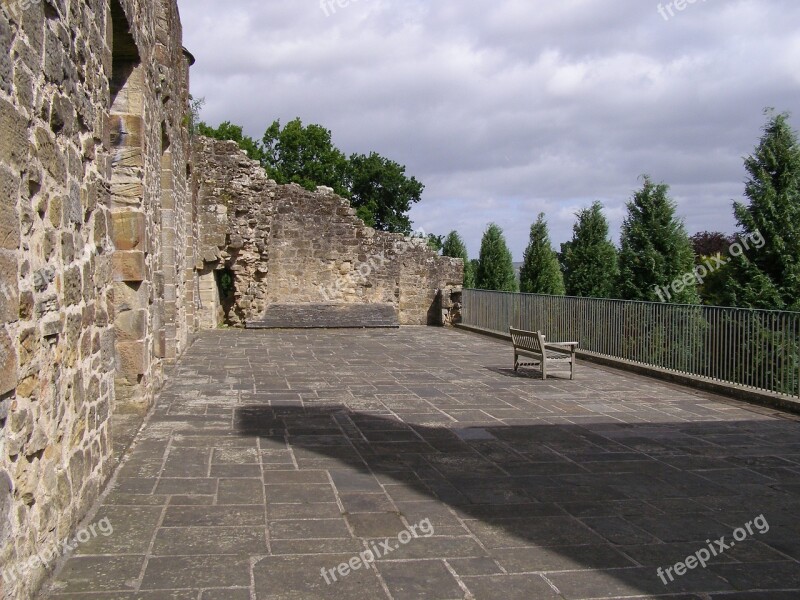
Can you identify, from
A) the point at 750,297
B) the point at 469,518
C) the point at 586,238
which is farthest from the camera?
the point at 586,238

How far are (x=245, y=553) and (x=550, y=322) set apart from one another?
11.1 metres

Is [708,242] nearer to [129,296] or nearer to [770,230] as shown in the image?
[770,230]

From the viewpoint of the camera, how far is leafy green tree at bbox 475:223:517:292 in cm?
2747

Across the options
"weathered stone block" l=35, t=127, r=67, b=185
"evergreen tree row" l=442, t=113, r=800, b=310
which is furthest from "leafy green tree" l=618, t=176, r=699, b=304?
"weathered stone block" l=35, t=127, r=67, b=185

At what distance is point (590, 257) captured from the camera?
67.9ft

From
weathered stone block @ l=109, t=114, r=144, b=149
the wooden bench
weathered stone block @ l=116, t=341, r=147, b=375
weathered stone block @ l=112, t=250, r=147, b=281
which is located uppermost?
weathered stone block @ l=109, t=114, r=144, b=149

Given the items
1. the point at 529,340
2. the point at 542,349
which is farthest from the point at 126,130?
the point at 529,340

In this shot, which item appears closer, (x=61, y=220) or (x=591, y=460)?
(x=61, y=220)

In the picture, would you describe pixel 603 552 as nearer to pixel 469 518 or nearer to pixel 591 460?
pixel 469 518

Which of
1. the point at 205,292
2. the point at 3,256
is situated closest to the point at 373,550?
the point at 3,256

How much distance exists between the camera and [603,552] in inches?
151

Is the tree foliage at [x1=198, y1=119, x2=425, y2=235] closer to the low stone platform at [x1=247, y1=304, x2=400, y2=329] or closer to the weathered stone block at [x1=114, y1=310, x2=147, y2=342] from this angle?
the low stone platform at [x1=247, y1=304, x2=400, y2=329]

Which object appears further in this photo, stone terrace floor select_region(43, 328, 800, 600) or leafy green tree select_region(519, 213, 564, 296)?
leafy green tree select_region(519, 213, 564, 296)

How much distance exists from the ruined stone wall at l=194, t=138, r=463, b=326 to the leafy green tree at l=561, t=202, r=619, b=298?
305 centimetres
